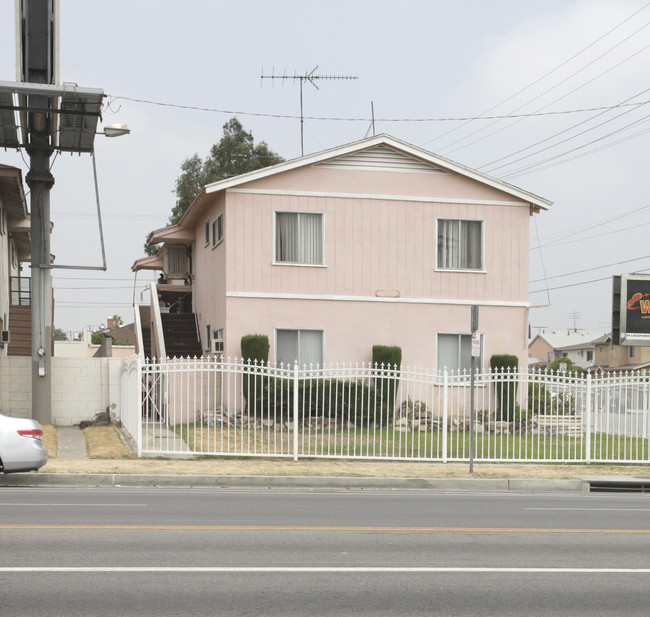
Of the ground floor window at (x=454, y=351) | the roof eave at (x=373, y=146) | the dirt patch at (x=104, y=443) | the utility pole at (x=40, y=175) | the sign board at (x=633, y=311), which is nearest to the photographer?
the dirt patch at (x=104, y=443)

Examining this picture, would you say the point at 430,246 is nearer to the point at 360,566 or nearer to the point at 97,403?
the point at 97,403

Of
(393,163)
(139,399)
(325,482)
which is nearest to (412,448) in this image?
(325,482)

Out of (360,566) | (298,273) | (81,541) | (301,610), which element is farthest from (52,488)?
(298,273)

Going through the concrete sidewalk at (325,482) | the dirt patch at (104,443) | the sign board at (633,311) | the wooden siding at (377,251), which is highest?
the wooden siding at (377,251)

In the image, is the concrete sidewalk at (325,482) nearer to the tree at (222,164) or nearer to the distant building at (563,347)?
the tree at (222,164)

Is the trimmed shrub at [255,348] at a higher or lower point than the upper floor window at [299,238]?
lower

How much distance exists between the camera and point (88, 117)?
22.1 metres

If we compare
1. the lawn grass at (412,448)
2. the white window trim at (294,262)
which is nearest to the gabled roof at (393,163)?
the white window trim at (294,262)

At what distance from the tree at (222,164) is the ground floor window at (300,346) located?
92.5ft

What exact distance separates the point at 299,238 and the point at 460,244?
4736 mm

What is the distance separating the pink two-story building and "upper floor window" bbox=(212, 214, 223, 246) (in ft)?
0.21

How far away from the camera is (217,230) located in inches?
1142

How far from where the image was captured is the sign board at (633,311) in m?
29.0

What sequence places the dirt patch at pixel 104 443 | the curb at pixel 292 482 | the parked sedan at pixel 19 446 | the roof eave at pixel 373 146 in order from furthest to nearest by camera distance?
the roof eave at pixel 373 146, the dirt patch at pixel 104 443, the curb at pixel 292 482, the parked sedan at pixel 19 446
